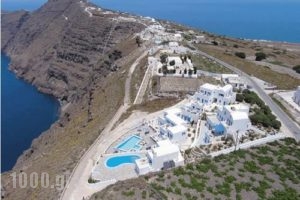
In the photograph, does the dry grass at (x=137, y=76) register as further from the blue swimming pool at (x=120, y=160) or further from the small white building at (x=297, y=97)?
the small white building at (x=297, y=97)

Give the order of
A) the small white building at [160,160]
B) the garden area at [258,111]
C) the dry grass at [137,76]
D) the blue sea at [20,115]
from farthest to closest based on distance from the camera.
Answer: the blue sea at [20,115] → the dry grass at [137,76] → the garden area at [258,111] → the small white building at [160,160]

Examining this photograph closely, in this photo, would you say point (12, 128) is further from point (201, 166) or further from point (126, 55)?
point (201, 166)

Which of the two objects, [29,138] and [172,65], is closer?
[172,65]

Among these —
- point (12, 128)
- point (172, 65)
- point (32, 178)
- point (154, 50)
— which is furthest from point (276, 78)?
point (12, 128)

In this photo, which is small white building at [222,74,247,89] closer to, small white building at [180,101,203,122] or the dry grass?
small white building at [180,101,203,122]

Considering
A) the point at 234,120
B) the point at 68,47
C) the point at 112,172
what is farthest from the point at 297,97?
the point at 68,47

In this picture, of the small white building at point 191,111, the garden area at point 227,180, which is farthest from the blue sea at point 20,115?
the garden area at point 227,180
